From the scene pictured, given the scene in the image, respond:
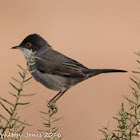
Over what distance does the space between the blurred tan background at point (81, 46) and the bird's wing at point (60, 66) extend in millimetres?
916

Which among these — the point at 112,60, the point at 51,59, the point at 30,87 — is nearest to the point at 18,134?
the point at 51,59

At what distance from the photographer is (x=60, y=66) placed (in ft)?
11.4

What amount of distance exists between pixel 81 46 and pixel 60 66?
2.89 metres

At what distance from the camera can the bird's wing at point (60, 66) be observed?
3.43 metres

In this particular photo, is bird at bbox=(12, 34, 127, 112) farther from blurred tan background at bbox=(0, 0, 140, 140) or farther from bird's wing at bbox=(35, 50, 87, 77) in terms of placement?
blurred tan background at bbox=(0, 0, 140, 140)

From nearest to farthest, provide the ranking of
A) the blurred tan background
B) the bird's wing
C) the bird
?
the bird, the bird's wing, the blurred tan background

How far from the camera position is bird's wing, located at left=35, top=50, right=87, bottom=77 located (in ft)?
11.2

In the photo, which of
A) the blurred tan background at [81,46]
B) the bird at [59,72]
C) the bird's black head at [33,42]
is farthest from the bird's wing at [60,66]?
the blurred tan background at [81,46]

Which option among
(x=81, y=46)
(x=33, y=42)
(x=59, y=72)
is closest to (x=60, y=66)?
(x=59, y=72)

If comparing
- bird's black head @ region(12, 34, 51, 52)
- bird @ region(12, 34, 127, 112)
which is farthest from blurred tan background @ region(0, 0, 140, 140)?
bird's black head @ region(12, 34, 51, 52)

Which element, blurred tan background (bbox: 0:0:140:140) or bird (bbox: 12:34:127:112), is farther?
blurred tan background (bbox: 0:0:140:140)

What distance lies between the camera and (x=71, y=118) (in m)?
4.58

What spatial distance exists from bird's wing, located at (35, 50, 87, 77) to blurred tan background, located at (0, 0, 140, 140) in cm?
92

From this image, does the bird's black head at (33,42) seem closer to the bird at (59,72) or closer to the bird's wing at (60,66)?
the bird at (59,72)
